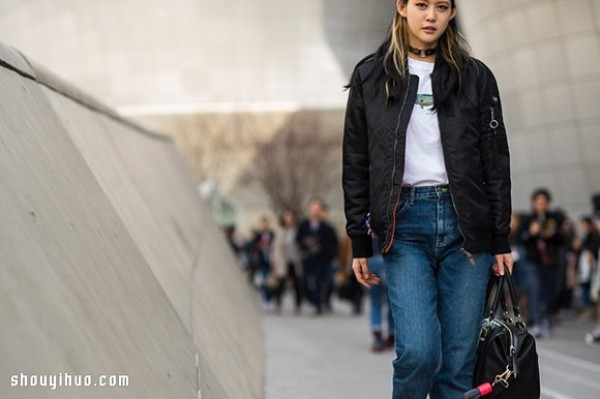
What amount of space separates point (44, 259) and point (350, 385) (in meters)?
5.36

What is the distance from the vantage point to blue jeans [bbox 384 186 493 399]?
4184mm

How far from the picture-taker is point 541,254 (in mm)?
14617

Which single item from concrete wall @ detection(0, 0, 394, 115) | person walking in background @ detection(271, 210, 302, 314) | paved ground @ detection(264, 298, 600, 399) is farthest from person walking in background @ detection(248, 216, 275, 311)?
concrete wall @ detection(0, 0, 394, 115)

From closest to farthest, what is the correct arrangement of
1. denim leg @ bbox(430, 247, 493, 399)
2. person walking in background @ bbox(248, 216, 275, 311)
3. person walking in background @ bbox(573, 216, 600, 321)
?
denim leg @ bbox(430, 247, 493, 399) < person walking in background @ bbox(573, 216, 600, 321) < person walking in background @ bbox(248, 216, 275, 311)

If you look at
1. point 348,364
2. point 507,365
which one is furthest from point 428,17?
point 348,364

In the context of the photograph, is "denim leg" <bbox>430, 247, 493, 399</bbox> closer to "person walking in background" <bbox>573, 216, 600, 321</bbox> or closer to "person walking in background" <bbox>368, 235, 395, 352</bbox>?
"person walking in background" <bbox>368, 235, 395, 352</bbox>

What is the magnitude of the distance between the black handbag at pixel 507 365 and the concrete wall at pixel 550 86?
20.1 m

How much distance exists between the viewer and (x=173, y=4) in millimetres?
60750

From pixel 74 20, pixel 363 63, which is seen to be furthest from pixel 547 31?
pixel 74 20

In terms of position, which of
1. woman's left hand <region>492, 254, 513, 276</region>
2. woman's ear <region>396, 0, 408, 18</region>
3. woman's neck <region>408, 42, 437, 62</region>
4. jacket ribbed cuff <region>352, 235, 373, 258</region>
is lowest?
woman's left hand <region>492, 254, 513, 276</region>

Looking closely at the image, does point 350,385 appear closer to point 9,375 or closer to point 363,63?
point 363,63

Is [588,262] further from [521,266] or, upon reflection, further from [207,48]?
[207,48]

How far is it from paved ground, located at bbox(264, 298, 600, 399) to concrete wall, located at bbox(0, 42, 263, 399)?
130 cm

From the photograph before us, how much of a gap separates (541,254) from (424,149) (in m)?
10.7
